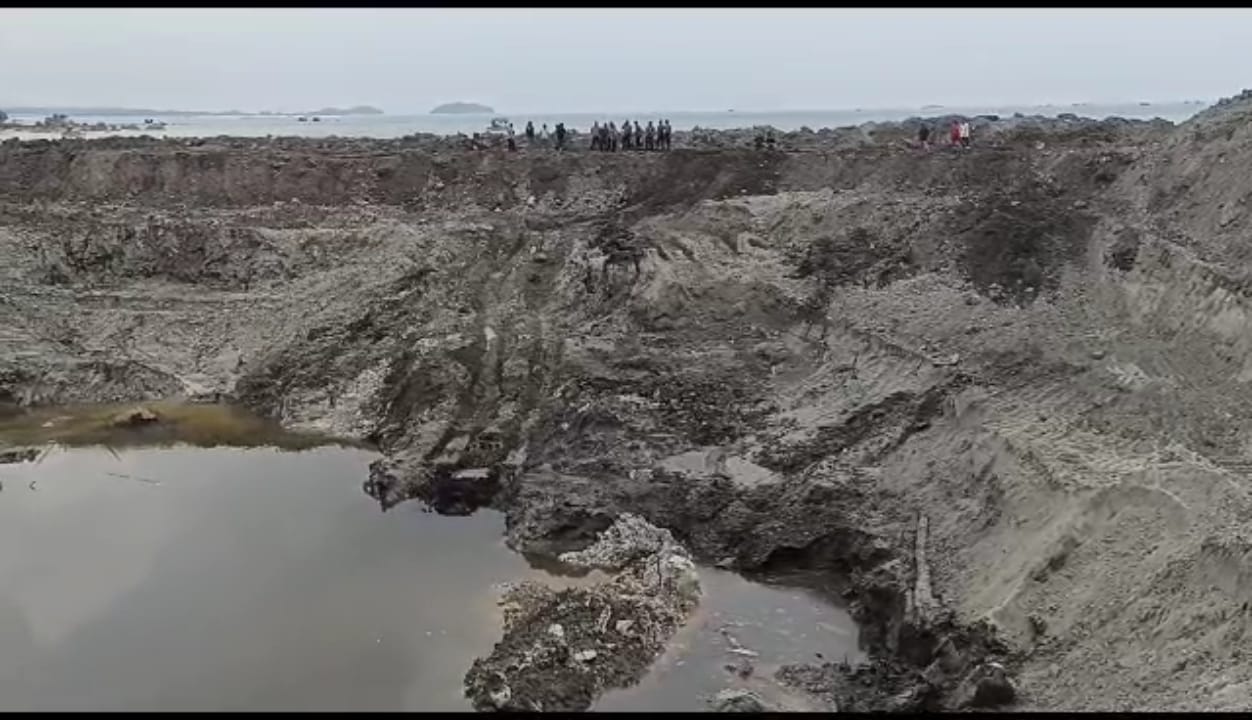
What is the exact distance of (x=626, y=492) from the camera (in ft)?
55.9

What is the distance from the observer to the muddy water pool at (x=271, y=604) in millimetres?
12266

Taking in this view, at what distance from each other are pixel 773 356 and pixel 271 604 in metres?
10.4

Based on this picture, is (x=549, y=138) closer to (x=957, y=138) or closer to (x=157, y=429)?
(x=957, y=138)

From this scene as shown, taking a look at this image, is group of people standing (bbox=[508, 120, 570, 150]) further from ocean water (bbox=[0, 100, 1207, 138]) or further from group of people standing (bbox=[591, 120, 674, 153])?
ocean water (bbox=[0, 100, 1207, 138])

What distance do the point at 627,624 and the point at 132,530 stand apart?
8.37 m

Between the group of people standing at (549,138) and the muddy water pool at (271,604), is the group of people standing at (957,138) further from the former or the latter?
the muddy water pool at (271,604)

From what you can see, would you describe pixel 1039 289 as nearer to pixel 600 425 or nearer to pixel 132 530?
pixel 600 425

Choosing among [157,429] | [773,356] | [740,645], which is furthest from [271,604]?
[773,356]

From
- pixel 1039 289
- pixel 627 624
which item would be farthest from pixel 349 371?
pixel 1039 289

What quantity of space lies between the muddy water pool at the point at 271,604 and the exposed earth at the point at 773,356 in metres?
0.65

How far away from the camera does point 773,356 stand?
20.6 metres

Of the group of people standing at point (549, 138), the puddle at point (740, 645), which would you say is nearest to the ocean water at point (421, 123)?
the group of people standing at point (549, 138)

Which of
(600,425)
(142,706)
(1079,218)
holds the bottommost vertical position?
(142,706)

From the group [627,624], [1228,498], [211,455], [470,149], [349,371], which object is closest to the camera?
[1228,498]
